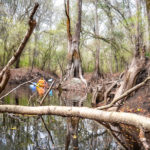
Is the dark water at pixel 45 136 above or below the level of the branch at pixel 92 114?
below

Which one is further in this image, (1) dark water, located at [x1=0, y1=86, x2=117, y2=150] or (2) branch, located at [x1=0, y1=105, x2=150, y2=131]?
(1) dark water, located at [x1=0, y1=86, x2=117, y2=150]

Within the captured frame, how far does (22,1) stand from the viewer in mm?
21734

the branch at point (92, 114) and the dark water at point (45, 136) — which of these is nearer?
the branch at point (92, 114)

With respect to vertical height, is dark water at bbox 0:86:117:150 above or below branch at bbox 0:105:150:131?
below

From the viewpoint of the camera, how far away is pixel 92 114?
1.51 m

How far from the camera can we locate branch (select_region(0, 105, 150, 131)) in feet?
3.93

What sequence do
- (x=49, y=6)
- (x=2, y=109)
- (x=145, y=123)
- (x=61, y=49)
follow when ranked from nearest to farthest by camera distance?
(x=145, y=123) → (x=2, y=109) → (x=49, y=6) → (x=61, y=49)

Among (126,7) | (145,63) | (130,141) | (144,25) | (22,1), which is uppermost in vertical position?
(22,1)

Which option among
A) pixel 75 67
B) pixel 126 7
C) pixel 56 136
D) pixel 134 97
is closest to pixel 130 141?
pixel 56 136

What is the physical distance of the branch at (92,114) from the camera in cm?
120

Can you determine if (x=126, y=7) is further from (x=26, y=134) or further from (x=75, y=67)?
(x=26, y=134)

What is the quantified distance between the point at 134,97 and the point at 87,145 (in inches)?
143

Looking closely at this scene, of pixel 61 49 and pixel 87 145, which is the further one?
pixel 61 49

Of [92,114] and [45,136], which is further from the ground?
[92,114]
